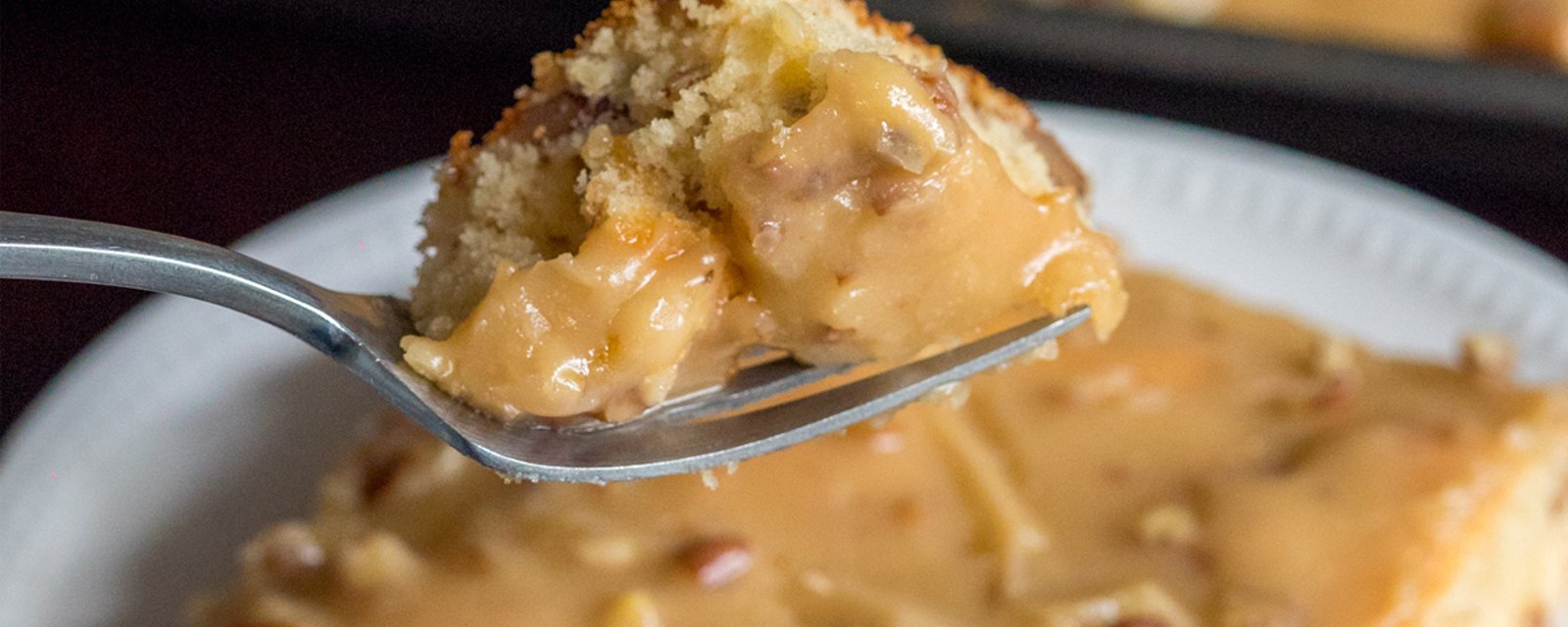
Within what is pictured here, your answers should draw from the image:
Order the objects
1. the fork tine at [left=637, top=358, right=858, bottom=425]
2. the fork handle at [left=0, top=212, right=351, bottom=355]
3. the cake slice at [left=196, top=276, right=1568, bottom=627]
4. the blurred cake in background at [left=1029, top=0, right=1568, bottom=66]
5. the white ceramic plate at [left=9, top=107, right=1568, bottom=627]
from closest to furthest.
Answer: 1. the fork handle at [left=0, top=212, right=351, bottom=355]
2. the fork tine at [left=637, top=358, right=858, bottom=425]
3. the cake slice at [left=196, top=276, right=1568, bottom=627]
4. the white ceramic plate at [left=9, top=107, right=1568, bottom=627]
5. the blurred cake in background at [left=1029, top=0, right=1568, bottom=66]

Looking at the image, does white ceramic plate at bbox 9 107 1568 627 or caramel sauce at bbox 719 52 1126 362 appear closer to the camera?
caramel sauce at bbox 719 52 1126 362

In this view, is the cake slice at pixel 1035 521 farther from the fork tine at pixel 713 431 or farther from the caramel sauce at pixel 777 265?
the caramel sauce at pixel 777 265

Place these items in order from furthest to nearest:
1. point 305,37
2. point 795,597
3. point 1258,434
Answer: point 305,37 < point 1258,434 < point 795,597

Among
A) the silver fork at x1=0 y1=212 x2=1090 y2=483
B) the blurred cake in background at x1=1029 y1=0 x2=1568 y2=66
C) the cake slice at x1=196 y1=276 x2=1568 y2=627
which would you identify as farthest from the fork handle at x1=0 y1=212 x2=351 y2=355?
the blurred cake in background at x1=1029 y1=0 x2=1568 y2=66

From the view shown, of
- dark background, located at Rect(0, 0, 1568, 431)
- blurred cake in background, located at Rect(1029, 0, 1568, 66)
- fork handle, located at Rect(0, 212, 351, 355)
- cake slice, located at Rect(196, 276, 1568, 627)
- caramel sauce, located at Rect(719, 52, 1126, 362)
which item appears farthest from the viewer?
blurred cake in background, located at Rect(1029, 0, 1568, 66)

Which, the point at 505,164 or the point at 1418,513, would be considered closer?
the point at 505,164

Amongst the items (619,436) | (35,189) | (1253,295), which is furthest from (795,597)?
(35,189)

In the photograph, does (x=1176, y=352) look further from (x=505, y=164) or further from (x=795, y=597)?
(x=505, y=164)

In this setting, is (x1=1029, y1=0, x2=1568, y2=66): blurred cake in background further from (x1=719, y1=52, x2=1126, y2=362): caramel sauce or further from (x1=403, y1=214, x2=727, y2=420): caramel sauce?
(x1=403, y1=214, x2=727, y2=420): caramel sauce

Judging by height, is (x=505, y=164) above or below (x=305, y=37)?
above
